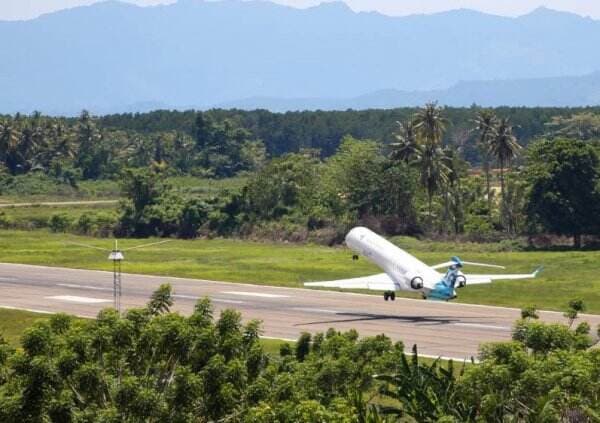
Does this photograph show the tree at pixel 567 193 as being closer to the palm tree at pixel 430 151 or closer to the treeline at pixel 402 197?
the treeline at pixel 402 197

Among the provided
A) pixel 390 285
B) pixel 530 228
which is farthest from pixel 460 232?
pixel 390 285

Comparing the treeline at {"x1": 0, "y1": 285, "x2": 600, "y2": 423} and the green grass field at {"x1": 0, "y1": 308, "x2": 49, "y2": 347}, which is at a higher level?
the treeline at {"x1": 0, "y1": 285, "x2": 600, "y2": 423}

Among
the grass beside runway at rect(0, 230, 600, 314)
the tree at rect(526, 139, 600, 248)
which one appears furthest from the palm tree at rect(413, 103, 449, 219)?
the tree at rect(526, 139, 600, 248)

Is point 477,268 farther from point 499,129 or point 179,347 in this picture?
point 179,347

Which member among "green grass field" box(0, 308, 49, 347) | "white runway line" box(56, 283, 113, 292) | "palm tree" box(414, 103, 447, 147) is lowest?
"green grass field" box(0, 308, 49, 347)

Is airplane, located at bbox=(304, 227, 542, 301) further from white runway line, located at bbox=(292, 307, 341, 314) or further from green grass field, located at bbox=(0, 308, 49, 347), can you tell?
green grass field, located at bbox=(0, 308, 49, 347)

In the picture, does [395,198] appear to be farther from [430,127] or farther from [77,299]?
[77,299]
